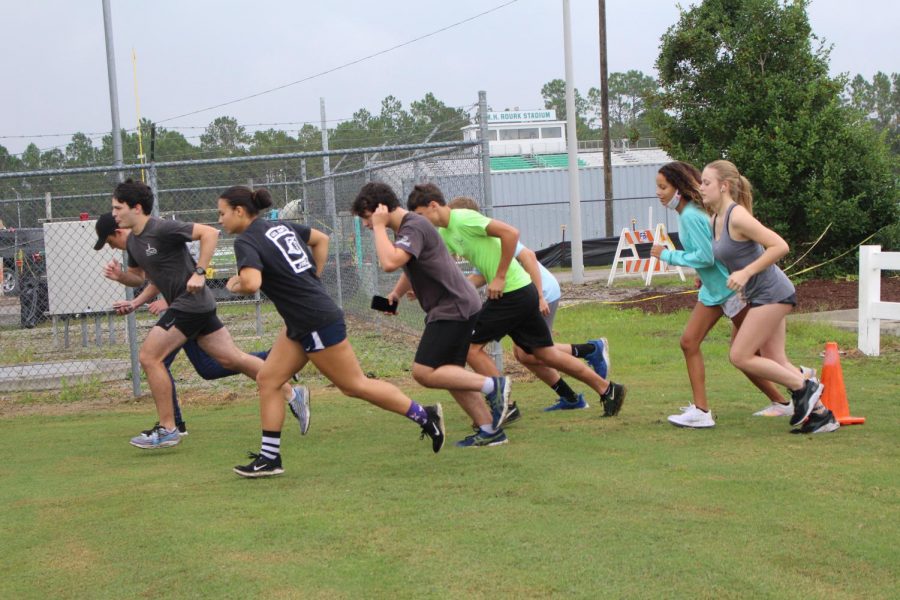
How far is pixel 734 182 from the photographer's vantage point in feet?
21.6

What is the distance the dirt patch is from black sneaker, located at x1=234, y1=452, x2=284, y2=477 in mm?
9736

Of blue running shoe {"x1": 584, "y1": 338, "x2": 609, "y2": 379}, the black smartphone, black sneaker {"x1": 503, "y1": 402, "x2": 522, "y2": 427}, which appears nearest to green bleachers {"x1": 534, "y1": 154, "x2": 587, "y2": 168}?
blue running shoe {"x1": 584, "y1": 338, "x2": 609, "y2": 379}

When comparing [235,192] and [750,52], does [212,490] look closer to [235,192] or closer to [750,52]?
[235,192]

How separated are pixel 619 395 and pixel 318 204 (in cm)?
971

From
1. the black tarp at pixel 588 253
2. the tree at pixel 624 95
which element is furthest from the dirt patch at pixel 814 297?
the tree at pixel 624 95

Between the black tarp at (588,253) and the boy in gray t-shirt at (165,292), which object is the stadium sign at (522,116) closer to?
the black tarp at (588,253)

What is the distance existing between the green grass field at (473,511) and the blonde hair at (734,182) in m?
1.54

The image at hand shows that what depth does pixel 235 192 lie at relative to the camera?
19.8 ft

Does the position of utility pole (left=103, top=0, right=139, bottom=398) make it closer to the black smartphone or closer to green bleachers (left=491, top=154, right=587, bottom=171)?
the black smartphone

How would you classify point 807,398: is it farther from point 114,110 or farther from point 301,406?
point 114,110

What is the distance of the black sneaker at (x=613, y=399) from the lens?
7562 millimetres

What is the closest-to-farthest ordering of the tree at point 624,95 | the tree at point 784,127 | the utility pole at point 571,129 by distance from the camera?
the tree at point 784,127 < the utility pole at point 571,129 < the tree at point 624,95

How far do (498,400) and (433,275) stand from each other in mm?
991

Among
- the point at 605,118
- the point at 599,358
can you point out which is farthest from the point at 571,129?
the point at 599,358
